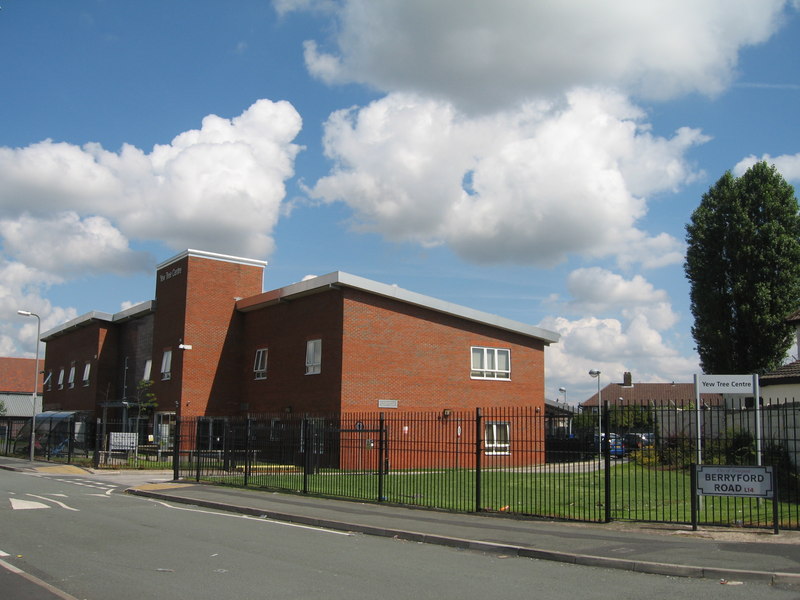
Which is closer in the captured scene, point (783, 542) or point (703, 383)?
point (783, 542)

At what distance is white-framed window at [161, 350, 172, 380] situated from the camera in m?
38.3

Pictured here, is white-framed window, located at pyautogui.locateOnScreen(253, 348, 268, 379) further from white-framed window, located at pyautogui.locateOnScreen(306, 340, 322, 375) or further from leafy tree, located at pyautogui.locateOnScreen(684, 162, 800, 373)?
leafy tree, located at pyautogui.locateOnScreen(684, 162, 800, 373)

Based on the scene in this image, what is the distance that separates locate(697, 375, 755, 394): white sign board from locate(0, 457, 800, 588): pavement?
3.86 m

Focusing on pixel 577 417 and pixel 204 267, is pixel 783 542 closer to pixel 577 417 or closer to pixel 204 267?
pixel 577 417

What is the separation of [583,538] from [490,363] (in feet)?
75.5

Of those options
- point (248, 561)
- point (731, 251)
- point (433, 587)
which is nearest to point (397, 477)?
point (248, 561)

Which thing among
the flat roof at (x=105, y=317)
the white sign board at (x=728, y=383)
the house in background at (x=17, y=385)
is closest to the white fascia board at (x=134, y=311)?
the flat roof at (x=105, y=317)

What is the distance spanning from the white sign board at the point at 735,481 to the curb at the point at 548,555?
306cm

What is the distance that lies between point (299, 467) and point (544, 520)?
904cm

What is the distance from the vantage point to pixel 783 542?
1113 cm

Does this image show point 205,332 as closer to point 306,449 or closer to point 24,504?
point 306,449

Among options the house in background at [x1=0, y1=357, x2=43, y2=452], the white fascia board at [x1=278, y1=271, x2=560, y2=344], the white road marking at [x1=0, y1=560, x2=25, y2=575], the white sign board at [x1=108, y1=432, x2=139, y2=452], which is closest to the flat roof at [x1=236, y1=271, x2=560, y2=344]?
the white fascia board at [x1=278, y1=271, x2=560, y2=344]

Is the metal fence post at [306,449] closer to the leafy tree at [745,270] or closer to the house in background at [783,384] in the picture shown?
the house in background at [783,384]

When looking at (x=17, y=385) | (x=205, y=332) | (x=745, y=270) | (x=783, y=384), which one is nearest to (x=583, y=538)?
(x=783, y=384)
